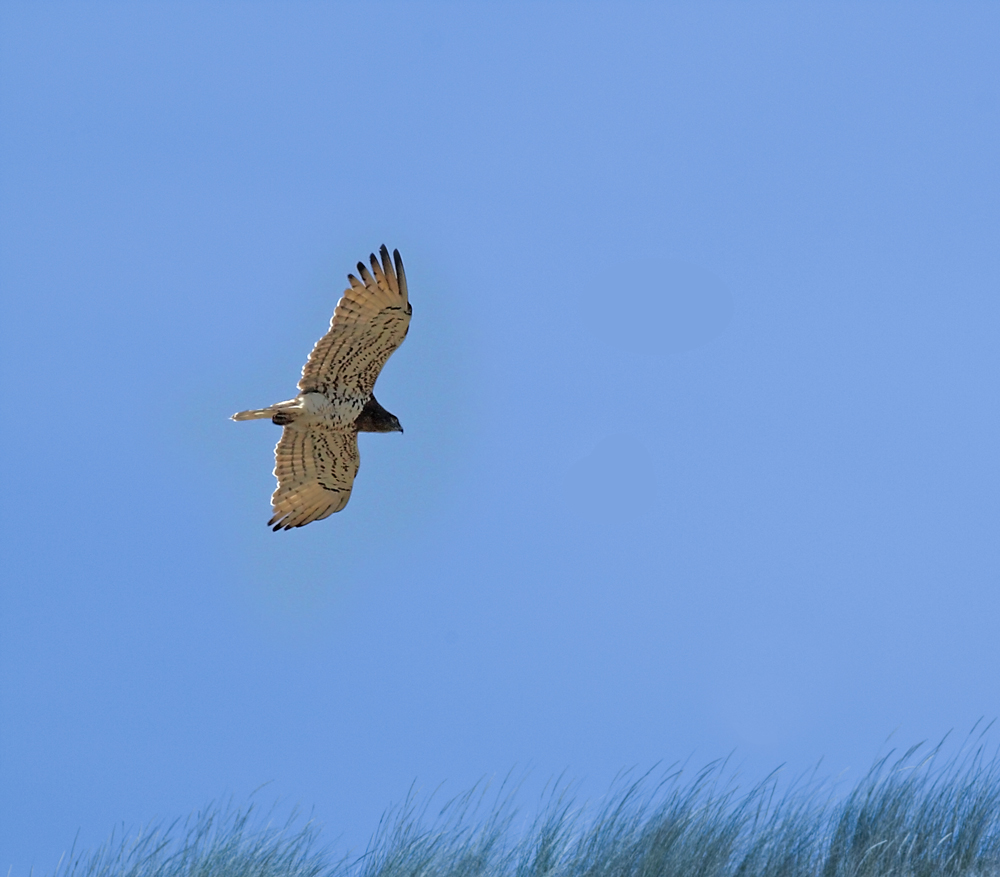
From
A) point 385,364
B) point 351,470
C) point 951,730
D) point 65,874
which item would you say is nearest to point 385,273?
point 385,364

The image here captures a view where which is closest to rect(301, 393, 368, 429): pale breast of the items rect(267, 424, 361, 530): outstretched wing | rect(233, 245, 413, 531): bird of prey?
rect(233, 245, 413, 531): bird of prey

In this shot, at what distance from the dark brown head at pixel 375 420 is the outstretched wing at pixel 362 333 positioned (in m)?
0.44

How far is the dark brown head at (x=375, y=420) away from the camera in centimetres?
877

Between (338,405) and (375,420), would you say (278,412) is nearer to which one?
(338,405)

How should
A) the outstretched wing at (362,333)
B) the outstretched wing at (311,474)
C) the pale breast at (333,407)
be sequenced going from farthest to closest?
the outstretched wing at (311,474), the pale breast at (333,407), the outstretched wing at (362,333)

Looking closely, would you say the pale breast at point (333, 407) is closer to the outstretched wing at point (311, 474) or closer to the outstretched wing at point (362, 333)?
the outstretched wing at point (362, 333)

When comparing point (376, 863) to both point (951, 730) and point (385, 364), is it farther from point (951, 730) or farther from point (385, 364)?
point (951, 730)

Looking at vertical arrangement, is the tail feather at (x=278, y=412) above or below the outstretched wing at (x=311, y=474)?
above

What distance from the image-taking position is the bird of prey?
311 inches

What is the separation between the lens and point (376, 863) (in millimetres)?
7102

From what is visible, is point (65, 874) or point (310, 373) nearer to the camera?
point (65, 874)

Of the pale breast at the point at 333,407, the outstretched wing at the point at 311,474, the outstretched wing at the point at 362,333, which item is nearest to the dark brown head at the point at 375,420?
the outstretched wing at the point at 311,474

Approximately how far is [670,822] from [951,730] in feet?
7.39

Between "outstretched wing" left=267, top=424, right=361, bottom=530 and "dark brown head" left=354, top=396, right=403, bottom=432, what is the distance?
0.12 m
